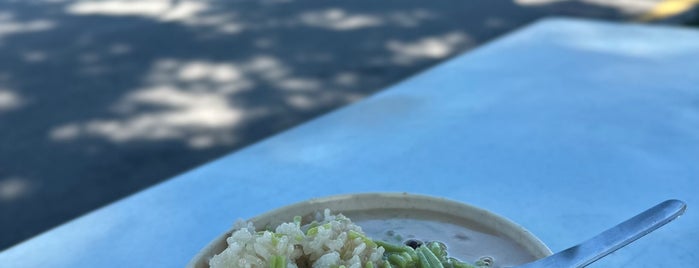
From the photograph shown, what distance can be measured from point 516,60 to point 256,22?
9.65 ft

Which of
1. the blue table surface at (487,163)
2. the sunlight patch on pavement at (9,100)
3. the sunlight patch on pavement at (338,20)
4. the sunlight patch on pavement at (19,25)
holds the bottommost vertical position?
the sunlight patch on pavement at (9,100)

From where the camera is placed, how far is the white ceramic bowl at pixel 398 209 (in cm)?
74

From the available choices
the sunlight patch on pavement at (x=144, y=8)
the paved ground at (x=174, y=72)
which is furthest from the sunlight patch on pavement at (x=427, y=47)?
the sunlight patch on pavement at (x=144, y=8)

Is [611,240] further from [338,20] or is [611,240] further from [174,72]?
[338,20]

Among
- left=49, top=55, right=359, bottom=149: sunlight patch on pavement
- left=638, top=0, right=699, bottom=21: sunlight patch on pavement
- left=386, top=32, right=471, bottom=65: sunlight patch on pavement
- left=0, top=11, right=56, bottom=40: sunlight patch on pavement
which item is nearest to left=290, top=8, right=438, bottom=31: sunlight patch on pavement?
left=386, top=32, right=471, bottom=65: sunlight patch on pavement

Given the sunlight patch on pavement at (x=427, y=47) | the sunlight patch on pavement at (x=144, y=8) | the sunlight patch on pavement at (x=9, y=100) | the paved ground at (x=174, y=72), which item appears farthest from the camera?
the sunlight patch on pavement at (x=144, y=8)

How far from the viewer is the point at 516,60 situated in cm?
166

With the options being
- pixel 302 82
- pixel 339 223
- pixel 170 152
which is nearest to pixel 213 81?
pixel 302 82

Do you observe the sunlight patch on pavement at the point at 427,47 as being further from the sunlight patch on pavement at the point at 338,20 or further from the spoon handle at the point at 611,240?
the spoon handle at the point at 611,240

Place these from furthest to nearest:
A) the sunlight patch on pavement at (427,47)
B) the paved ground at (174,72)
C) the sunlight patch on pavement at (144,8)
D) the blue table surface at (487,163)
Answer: the sunlight patch on pavement at (144,8) → the sunlight patch on pavement at (427,47) → the paved ground at (174,72) → the blue table surface at (487,163)

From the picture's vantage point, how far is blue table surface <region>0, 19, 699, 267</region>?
3.31ft

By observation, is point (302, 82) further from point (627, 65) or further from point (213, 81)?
point (627, 65)

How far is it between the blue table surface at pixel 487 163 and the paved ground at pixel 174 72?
146 cm

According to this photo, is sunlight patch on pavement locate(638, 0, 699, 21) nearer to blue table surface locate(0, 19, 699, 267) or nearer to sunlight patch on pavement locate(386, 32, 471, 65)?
sunlight patch on pavement locate(386, 32, 471, 65)
